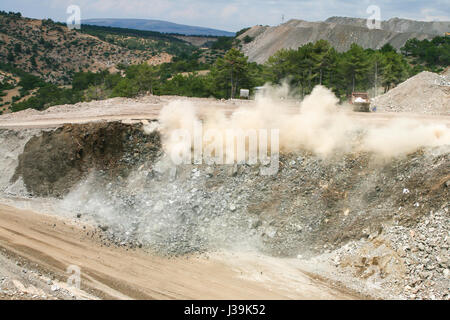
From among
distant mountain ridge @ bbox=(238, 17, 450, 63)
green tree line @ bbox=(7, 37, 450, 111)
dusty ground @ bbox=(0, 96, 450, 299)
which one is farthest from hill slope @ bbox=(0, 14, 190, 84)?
dusty ground @ bbox=(0, 96, 450, 299)

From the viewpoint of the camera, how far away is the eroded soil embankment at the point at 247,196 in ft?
49.6

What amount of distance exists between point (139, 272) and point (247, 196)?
226 inches

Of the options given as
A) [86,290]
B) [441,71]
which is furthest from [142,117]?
[441,71]

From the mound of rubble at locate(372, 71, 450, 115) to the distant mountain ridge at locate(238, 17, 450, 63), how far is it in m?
68.4

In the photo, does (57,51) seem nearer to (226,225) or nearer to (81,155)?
(81,155)

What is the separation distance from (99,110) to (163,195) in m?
11.5

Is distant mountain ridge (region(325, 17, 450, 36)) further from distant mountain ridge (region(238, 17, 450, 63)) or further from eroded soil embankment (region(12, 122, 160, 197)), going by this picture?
eroded soil embankment (region(12, 122, 160, 197))

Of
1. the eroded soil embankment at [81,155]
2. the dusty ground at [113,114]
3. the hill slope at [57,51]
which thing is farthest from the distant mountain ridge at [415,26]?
the eroded soil embankment at [81,155]

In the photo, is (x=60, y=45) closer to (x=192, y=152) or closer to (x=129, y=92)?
(x=129, y=92)

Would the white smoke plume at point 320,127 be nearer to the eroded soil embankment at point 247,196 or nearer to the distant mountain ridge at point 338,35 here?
the eroded soil embankment at point 247,196

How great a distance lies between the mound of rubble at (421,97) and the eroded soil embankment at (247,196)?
13.5 metres

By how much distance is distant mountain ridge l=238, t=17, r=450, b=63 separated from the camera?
96.8 metres

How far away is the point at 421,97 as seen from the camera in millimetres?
29438

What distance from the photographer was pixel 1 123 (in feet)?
85.6
